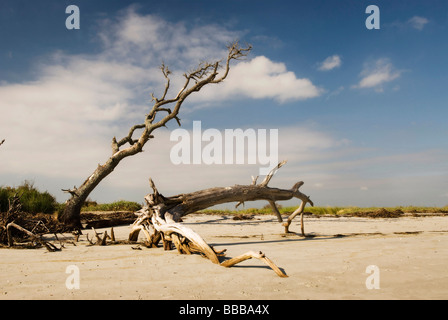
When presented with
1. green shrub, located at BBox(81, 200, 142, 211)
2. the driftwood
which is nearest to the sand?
the driftwood

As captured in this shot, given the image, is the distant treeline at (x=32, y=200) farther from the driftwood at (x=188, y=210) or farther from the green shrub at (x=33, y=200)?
the driftwood at (x=188, y=210)

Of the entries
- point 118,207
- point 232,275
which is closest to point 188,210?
Result: point 232,275

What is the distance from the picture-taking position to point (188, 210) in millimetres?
8227

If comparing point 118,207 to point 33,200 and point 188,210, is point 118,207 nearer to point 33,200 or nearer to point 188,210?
point 33,200

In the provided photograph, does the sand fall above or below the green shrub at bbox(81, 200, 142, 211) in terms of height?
above

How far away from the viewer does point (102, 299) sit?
3312mm

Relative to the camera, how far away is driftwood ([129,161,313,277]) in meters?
5.25

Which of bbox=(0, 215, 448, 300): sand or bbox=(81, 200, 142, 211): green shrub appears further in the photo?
bbox=(81, 200, 142, 211): green shrub

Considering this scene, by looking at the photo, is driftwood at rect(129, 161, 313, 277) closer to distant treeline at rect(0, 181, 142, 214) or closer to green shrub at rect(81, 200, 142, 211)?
distant treeline at rect(0, 181, 142, 214)

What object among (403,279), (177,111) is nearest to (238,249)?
(403,279)

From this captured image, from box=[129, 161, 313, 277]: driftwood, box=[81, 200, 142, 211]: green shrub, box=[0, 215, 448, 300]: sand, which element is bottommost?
box=[81, 200, 142, 211]: green shrub

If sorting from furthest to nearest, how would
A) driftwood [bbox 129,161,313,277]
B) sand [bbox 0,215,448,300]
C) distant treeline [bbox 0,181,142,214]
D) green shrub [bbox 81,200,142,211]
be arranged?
1. green shrub [bbox 81,200,142,211]
2. distant treeline [bbox 0,181,142,214]
3. driftwood [bbox 129,161,313,277]
4. sand [bbox 0,215,448,300]
